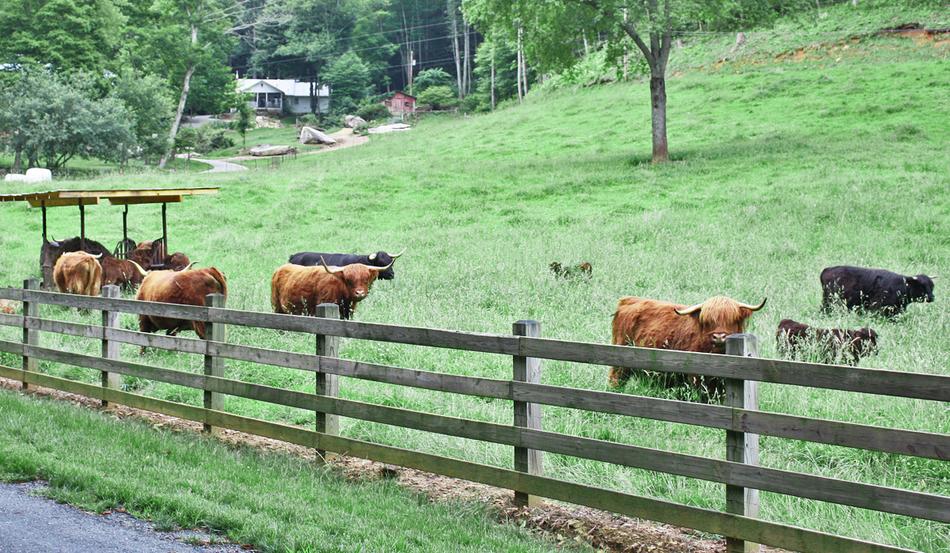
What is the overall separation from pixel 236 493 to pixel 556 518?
91.0 inches

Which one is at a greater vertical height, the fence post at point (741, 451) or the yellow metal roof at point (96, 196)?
the yellow metal roof at point (96, 196)

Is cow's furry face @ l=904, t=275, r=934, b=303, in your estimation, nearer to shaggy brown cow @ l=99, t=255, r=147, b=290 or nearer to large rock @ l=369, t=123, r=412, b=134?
shaggy brown cow @ l=99, t=255, r=147, b=290

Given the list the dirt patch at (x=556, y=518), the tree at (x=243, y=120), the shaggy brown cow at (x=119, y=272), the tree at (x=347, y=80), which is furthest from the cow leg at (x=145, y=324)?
the tree at (x=347, y=80)

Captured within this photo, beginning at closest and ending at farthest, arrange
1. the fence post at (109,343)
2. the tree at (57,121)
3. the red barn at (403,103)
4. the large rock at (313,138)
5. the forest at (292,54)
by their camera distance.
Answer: the fence post at (109,343), the forest at (292,54), the tree at (57,121), the large rock at (313,138), the red barn at (403,103)

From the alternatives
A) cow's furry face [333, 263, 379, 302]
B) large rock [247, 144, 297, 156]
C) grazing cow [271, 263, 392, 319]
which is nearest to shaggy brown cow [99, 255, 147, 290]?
grazing cow [271, 263, 392, 319]

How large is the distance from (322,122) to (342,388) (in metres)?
85.3

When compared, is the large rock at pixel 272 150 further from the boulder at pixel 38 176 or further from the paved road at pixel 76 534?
the paved road at pixel 76 534

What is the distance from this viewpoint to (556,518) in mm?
6508

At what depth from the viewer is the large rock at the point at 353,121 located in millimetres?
84750

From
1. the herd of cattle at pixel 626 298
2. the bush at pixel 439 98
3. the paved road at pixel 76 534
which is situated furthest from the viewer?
the bush at pixel 439 98

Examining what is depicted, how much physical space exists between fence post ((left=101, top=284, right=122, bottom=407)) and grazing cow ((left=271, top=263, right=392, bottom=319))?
526 centimetres

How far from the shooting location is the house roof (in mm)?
103688

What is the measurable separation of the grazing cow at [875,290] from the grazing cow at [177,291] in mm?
9474

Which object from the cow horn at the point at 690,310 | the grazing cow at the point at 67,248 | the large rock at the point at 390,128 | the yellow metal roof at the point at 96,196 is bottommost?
the cow horn at the point at 690,310
